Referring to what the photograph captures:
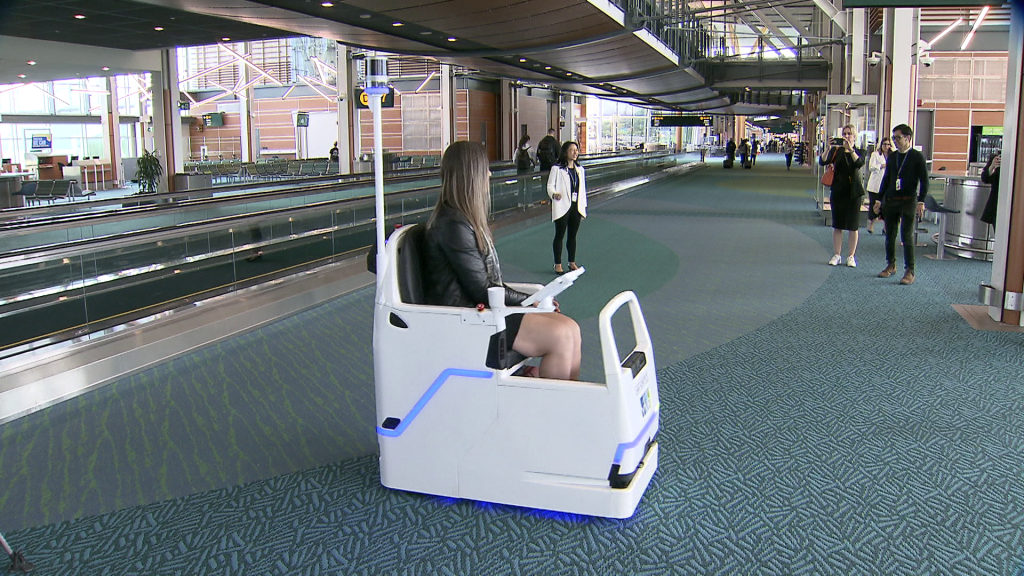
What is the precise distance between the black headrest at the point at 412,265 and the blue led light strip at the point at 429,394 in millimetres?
423

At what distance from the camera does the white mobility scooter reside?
10.5 feet

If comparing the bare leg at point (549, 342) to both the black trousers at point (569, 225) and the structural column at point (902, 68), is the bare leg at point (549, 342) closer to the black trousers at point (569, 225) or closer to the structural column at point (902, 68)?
the black trousers at point (569, 225)

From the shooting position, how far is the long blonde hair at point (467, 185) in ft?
12.2

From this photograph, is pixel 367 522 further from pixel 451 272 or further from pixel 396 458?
pixel 451 272

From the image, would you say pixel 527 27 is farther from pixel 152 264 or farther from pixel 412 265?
pixel 412 265

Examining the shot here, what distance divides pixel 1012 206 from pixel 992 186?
351cm

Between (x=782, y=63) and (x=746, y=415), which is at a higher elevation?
(x=782, y=63)

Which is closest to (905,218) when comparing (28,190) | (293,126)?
(28,190)

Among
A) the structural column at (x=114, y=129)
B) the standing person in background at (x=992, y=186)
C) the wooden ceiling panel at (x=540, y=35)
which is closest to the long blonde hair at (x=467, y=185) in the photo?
the standing person in background at (x=992, y=186)

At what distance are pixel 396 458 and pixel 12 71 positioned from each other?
2650 cm

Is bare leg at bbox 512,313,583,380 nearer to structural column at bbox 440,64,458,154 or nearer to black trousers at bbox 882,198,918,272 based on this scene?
black trousers at bbox 882,198,918,272

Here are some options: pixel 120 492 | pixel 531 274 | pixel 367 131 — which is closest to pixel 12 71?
pixel 367 131

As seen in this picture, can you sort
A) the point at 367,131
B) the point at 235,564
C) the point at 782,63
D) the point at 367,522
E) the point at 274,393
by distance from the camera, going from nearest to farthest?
the point at 235,564 < the point at 367,522 < the point at 274,393 < the point at 782,63 < the point at 367,131

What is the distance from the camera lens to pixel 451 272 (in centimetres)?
372
